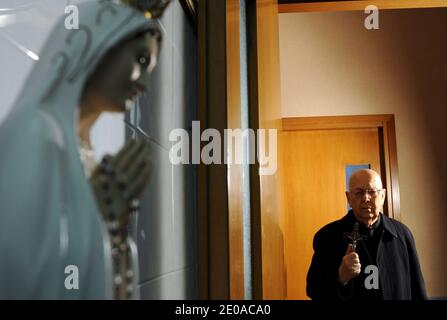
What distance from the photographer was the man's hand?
1.55m

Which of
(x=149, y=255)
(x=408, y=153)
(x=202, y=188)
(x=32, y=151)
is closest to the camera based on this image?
(x=32, y=151)

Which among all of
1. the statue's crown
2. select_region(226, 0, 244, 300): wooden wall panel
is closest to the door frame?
select_region(226, 0, 244, 300): wooden wall panel

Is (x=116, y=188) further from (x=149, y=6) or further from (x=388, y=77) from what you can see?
(x=388, y=77)

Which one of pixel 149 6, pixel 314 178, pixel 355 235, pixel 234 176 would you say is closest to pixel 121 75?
pixel 149 6

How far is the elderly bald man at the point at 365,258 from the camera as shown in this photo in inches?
63.9

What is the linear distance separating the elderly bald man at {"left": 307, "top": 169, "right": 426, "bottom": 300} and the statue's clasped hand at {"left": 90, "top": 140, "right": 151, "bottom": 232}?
1446 millimetres

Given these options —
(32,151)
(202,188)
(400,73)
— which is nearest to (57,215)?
(32,151)

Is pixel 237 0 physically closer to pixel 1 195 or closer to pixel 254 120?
pixel 254 120

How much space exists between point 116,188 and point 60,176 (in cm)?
3

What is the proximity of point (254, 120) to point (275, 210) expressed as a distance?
0.30 m

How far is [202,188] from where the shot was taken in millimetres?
820

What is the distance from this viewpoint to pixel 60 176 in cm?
23
